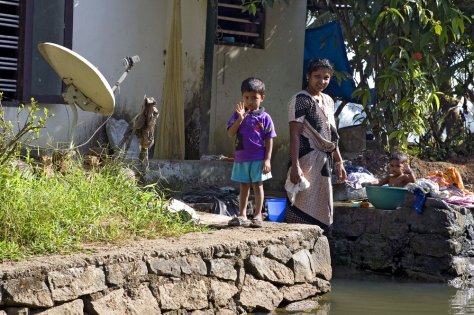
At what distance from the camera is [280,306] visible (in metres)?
6.91

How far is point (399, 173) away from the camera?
9789 millimetres

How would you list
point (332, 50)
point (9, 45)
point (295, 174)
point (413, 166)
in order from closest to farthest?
point (295, 174) → point (9, 45) → point (413, 166) → point (332, 50)

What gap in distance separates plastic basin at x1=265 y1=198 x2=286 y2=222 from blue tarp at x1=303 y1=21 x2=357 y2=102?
3725 millimetres

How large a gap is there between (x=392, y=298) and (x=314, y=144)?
1514 millimetres

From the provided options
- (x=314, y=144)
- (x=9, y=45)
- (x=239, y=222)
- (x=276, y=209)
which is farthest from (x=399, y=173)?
(x=9, y=45)

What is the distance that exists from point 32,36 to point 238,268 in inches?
173

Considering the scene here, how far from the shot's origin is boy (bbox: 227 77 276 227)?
284 inches

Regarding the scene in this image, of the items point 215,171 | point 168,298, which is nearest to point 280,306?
point 168,298

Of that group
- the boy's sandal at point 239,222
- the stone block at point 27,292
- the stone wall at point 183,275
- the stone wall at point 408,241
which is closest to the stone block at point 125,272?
the stone wall at point 183,275

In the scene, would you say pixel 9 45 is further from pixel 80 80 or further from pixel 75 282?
pixel 75 282

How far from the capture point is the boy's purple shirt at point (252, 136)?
724 centimetres

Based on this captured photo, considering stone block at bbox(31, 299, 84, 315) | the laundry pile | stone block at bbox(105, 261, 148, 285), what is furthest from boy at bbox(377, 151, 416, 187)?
stone block at bbox(31, 299, 84, 315)

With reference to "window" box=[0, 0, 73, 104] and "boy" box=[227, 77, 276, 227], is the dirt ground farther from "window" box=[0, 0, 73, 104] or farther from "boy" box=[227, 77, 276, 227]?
"boy" box=[227, 77, 276, 227]

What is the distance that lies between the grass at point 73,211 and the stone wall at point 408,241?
2936 mm
